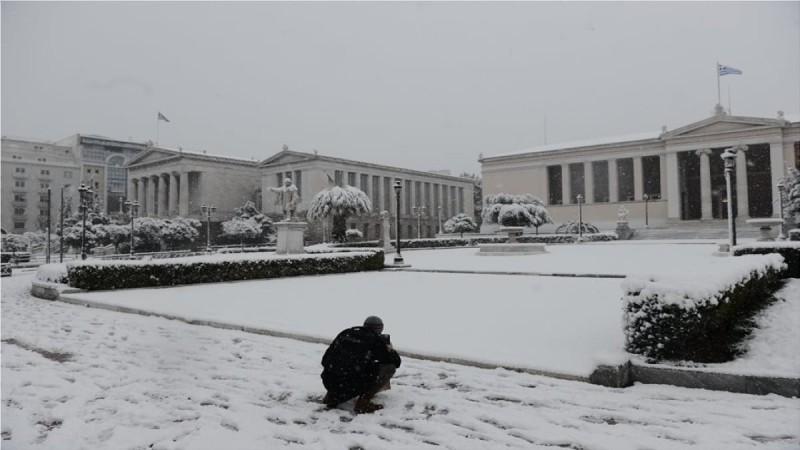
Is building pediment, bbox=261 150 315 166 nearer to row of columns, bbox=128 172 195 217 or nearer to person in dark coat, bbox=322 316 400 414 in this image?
row of columns, bbox=128 172 195 217

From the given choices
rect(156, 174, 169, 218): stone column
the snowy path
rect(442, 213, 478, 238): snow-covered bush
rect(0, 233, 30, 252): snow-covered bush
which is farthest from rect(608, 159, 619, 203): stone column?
rect(0, 233, 30, 252): snow-covered bush

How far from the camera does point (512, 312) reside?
8.41 metres

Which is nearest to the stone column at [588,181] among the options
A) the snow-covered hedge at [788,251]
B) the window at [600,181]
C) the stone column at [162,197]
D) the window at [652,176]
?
the window at [600,181]

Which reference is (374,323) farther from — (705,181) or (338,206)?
(705,181)

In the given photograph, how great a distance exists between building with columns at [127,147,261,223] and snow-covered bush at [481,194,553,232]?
1494 inches

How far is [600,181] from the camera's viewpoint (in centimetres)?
5375

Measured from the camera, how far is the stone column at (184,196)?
2464 inches

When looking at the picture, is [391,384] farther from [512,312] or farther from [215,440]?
[512,312]

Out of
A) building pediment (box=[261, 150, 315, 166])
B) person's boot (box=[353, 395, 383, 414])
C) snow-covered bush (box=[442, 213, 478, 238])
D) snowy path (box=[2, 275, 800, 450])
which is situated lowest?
snowy path (box=[2, 275, 800, 450])

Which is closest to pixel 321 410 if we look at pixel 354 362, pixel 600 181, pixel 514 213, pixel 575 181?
pixel 354 362

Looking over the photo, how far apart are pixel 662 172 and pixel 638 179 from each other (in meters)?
2.21

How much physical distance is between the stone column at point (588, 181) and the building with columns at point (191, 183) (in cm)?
4223

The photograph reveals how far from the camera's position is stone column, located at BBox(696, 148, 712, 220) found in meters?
45.4

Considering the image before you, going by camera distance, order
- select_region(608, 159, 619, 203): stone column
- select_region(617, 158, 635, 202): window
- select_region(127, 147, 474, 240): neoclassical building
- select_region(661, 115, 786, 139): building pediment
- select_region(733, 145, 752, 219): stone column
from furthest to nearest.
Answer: select_region(127, 147, 474, 240): neoclassical building → select_region(617, 158, 635, 202): window → select_region(608, 159, 619, 203): stone column → select_region(733, 145, 752, 219): stone column → select_region(661, 115, 786, 139): building pediment
